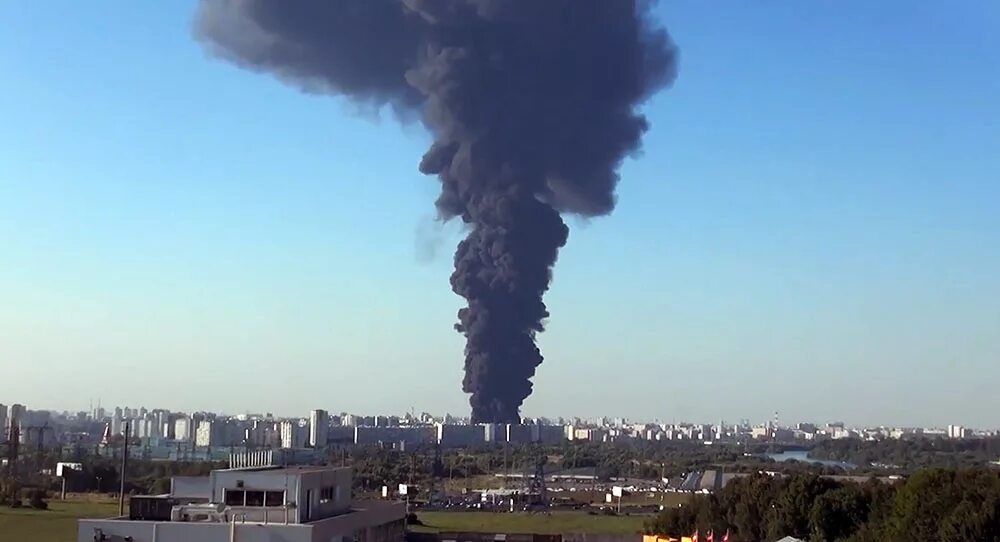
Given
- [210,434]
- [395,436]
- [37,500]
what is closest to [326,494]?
[37,500]

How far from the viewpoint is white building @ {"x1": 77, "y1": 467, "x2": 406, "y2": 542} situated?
68.0 feet

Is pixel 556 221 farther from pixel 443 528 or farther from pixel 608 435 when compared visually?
pixel 608 435

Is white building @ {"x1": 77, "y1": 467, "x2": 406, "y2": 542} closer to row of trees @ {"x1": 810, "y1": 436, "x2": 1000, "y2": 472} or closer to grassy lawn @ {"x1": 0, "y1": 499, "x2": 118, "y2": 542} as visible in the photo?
grassy lawn @ {"x1": 0, "y1": 499, "x2": 118, "y2": 542}

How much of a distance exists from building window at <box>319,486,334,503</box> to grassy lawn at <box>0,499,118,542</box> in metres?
10.8

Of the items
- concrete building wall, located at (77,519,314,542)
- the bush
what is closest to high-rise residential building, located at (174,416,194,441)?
the bush

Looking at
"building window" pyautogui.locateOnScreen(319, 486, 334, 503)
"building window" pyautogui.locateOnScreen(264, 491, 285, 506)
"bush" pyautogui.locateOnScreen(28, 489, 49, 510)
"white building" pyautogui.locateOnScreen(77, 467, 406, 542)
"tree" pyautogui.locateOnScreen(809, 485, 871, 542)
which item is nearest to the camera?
"white building" pyautogui.locateOnScreen(77, 467, 406, 542)

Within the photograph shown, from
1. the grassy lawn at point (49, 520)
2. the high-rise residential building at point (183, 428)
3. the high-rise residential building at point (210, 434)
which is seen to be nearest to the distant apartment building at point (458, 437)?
the high-rise residential building at point (210, 434)

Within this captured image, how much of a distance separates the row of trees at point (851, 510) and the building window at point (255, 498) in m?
12.5

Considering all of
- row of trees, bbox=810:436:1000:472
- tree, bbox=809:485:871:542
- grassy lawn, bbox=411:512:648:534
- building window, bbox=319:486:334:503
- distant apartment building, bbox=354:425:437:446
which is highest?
building window, bbox=319:486:334:503

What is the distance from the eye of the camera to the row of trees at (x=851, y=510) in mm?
23094

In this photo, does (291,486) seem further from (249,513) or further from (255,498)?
(249,513)

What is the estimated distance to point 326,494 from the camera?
77.4 ft

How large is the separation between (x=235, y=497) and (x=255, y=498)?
41cm

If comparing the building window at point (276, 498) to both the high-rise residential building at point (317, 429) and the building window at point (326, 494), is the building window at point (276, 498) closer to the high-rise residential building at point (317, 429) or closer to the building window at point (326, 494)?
the building window at point (326, 494)
